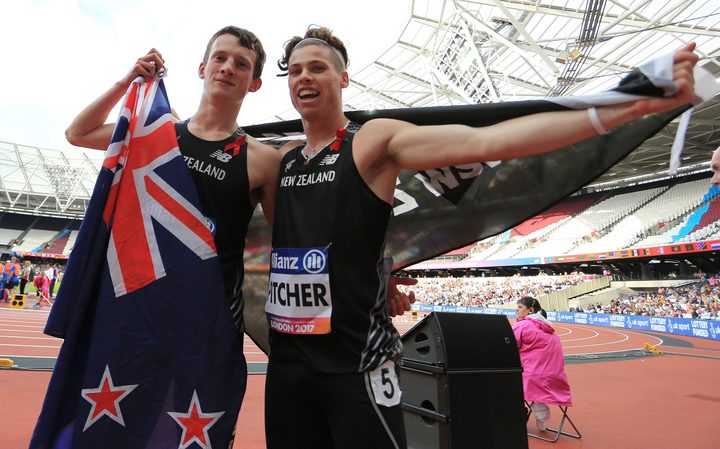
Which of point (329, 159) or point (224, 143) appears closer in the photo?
point (329, 159)

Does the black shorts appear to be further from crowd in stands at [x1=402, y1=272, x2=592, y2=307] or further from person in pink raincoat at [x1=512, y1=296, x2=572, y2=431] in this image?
crowd in stands at [x1=402, y1=272, x2=592, y2=307]

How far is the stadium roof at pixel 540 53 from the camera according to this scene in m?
17.9

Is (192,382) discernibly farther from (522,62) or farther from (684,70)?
(522,62)

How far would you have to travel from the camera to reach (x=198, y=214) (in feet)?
5.65

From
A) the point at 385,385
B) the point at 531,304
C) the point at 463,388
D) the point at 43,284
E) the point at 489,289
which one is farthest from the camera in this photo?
the point at 489,289

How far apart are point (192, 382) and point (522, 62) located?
2851 centimetres

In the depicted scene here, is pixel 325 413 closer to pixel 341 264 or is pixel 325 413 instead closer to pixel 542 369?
pixel 341 264

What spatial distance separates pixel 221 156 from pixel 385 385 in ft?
3.66

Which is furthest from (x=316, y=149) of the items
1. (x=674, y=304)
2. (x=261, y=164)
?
(x=674, y=304)

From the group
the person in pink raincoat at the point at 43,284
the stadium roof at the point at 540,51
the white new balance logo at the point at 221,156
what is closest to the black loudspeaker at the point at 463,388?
the white new balance logo at the point at 221,156

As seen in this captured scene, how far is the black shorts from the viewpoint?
56.1 inches

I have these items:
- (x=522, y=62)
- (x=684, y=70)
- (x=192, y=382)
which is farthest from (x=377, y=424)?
(x=522, y=62)

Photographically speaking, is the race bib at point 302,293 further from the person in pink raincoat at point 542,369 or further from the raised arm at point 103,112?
the person in pink raincoat at point 542,369

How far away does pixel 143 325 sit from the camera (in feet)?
5.17
